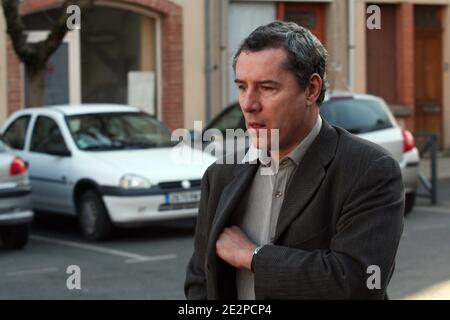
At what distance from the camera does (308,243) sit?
109 inches

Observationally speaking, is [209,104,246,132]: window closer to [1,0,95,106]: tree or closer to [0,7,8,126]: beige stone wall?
[1,0,95,106]: tree

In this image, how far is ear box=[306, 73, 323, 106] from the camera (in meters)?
2.84

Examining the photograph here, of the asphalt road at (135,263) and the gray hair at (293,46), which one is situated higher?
the gray hair at (293,46)

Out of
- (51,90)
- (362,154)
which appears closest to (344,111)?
(51,90)

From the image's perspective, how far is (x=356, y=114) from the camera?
13.9m

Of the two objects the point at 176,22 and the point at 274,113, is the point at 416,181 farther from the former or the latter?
the point at 274,113

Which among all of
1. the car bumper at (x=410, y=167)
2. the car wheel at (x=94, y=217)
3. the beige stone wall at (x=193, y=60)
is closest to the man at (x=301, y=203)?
the car wheel at (x=94, y=217)

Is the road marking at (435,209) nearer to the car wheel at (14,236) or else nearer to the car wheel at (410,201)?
the car wheel at (410,201)

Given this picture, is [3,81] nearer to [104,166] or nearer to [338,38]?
[104,166]

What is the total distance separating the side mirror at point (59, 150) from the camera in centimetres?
1291

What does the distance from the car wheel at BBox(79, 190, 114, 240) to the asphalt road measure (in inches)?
5.2

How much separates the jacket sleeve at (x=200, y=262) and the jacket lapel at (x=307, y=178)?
293mm

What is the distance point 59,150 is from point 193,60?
8.11 metres

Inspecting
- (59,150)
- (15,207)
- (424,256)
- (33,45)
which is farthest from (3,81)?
(424,256)
